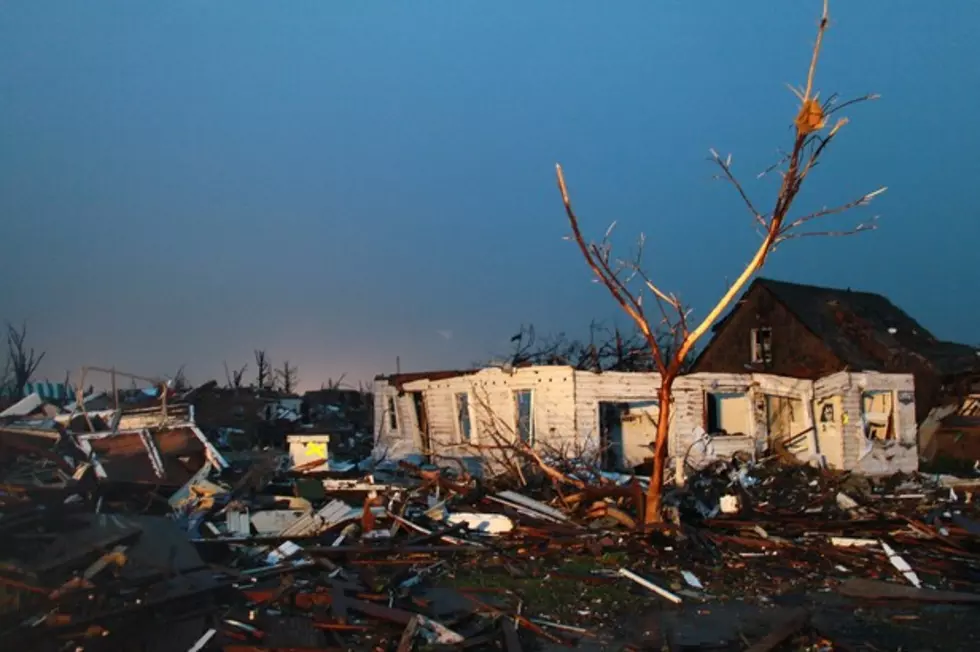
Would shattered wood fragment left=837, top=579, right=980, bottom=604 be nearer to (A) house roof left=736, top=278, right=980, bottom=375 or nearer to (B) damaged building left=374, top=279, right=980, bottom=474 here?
(B) damaged building left=374, top=279, right=980, bottom=474

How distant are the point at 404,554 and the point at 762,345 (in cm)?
1859

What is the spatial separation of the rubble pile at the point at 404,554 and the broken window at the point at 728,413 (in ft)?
18.5

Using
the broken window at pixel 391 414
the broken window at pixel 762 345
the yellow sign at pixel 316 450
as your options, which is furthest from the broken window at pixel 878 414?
the yellow sign at pixel 316 450

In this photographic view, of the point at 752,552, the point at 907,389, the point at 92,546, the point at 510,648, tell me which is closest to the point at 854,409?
the point at 907,389

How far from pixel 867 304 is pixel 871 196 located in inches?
773

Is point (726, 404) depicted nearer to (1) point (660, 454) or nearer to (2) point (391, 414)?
(2) point (391, 414)

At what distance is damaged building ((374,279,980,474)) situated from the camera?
20219mm

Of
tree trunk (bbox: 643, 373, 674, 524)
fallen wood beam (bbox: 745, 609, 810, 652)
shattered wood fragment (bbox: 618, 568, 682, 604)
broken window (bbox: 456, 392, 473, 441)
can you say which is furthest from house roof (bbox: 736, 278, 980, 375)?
fallen wood beam (bbox: 745, 609, 810, 652)

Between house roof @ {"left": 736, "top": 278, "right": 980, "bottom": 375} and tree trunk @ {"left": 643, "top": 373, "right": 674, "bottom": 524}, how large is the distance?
43.1ft

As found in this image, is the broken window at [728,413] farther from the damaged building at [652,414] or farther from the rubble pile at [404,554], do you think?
the rubble pile at [404,554]

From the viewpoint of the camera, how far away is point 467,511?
13.3 m

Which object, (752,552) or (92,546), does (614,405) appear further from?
(92,546)

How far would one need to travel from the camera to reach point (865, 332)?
999 inches

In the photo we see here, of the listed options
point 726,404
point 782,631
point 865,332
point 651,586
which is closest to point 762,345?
point 865,332
